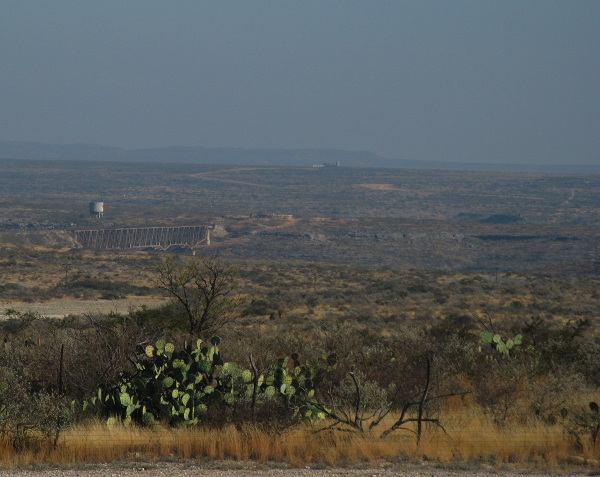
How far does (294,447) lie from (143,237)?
90.9 metres

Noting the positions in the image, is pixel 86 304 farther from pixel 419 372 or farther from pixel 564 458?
pixel 564 458

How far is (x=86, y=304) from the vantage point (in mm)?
36688

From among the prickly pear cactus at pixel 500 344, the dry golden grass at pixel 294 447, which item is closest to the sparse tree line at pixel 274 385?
the prickly pear cactus at pixel 500 344

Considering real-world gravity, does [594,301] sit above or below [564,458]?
below

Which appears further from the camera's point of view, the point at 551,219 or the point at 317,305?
the point at 551,219

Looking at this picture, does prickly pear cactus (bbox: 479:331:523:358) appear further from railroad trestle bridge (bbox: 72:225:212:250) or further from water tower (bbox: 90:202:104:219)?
water tower (bbox: 90:202:104:219)

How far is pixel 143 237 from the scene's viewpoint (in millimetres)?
98500

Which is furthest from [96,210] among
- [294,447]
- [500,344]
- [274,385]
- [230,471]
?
[230,471]

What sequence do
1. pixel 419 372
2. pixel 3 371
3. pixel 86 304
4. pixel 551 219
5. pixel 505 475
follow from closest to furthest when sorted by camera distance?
pixel 505 475 < pixel 3 371 < pixel 419 372 < pixel 86 304 < pixel 551 219

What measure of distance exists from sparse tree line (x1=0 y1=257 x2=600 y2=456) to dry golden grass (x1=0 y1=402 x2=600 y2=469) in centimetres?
22

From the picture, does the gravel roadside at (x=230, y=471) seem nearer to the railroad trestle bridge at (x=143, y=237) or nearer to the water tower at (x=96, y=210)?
the railroad trestle bridge at (x=143, y=237)

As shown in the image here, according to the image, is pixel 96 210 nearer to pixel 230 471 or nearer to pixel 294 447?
pixel 294 447

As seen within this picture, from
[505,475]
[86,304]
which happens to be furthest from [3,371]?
[86,304]

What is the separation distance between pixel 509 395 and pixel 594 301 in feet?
104
